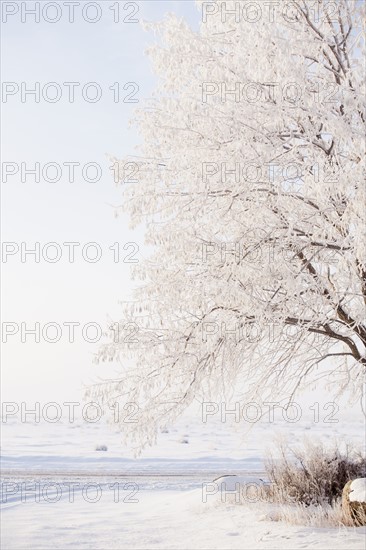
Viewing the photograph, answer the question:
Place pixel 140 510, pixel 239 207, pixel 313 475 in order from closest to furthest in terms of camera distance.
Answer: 1. pixel 239 207
2. pixel 313 475
3. pixel 140 510

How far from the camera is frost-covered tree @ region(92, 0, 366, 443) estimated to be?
8.88m

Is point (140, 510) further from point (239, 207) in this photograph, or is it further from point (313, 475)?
point (239, 207)

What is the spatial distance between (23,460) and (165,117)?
63.8 ft

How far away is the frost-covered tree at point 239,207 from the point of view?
888 cm

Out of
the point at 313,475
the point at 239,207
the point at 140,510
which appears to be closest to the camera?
the point at 239,207

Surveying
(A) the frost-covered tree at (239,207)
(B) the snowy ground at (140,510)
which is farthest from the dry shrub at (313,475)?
(A) the frost-covered tree at (239,207)

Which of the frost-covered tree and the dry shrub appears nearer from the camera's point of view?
the frost-covered tree

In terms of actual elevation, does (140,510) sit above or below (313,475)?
below

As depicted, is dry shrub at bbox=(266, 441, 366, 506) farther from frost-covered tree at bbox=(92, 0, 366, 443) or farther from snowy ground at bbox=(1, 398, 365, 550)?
frost-covered tree at bbox=(92, 0, 366, 443)

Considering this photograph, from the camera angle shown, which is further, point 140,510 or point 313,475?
point 140,510

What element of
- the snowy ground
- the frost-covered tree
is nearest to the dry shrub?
the snowy ground

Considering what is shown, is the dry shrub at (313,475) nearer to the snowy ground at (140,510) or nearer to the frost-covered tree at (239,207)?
the snowy ground at (140,510)

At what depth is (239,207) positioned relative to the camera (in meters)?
9.34

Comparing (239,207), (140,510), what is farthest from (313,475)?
(239,207)
